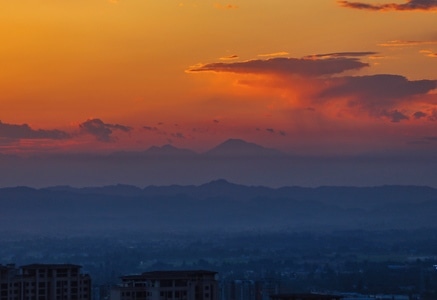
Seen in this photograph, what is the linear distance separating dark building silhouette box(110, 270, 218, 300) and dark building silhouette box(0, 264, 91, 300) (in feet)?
14.0

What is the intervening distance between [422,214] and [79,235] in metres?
50.6

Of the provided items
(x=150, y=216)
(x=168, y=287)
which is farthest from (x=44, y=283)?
(x=150, y=216)

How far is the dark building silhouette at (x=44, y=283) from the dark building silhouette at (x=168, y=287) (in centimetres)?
427

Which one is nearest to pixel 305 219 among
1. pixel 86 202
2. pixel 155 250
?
pixel 86 202

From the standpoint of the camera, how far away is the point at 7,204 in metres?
182

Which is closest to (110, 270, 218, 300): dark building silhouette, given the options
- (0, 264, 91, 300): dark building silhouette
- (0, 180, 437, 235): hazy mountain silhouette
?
(0, 264, 91, 300): dark building silhouette

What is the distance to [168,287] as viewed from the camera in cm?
3834

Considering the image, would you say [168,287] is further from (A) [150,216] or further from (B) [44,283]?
(A) [150,216]

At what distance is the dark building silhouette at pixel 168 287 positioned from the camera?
38344mm

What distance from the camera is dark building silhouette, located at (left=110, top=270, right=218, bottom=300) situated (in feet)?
126

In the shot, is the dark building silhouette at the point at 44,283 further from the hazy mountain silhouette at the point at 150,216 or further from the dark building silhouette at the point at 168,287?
the hazy mountain silhouette at the point at 150,216

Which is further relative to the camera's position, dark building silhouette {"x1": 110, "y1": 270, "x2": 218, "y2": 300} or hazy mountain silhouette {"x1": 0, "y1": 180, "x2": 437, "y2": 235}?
hazy mountain silhouette {"x1": 0, "y1": 180, "x2": 437, "y2": 235}

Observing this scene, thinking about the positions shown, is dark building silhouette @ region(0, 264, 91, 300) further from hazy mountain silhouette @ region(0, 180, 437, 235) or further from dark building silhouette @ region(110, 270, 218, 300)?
hazy mountain silhouette @ region(0, 180, 437, 235)

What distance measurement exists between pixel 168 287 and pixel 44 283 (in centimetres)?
613
